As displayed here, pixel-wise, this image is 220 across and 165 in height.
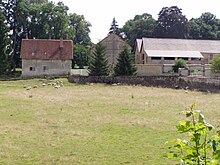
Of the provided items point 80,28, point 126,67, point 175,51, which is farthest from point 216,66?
point 80,28

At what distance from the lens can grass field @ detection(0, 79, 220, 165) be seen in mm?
9758

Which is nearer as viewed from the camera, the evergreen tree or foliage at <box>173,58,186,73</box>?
foliage at <box>173,58,186,73</box>

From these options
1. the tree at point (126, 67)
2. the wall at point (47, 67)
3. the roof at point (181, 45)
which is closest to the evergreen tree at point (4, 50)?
the wall at point (47, 67)

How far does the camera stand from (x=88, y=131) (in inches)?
529

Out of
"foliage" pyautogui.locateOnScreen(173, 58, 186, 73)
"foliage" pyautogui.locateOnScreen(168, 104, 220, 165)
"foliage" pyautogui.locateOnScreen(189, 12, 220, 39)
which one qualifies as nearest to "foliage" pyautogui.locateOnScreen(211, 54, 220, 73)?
"foliage" pyautogui.locateOnScreen(173, 58, 186, 73)

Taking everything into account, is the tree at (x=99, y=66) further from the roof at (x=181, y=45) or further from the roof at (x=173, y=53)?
the roof at (x=181, y=45)

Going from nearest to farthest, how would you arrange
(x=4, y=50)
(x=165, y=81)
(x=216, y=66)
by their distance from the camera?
1. (x=216, y=66)
2. (x=165, y=81)
3. (x=4, y=50)

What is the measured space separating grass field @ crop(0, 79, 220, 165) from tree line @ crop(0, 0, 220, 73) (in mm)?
29630

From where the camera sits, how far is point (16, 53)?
56.5m

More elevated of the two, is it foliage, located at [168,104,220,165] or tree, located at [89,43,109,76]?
tree, located at [89,43,109,76]

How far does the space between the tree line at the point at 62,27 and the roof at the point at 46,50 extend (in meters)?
2.91

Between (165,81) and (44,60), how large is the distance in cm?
1836

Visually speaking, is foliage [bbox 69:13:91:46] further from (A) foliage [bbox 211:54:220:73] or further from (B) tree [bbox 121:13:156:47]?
(A) foliage [bbox 211:54:220:73]

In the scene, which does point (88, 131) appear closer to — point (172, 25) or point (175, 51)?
point (175, 51)
